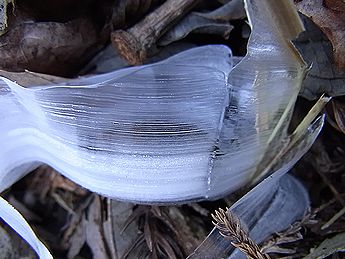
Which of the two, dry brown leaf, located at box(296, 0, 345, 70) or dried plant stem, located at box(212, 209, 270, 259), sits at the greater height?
dry brown leaf, located at box(296, 0, 345, 70)

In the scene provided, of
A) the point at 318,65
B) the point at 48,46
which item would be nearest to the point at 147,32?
the point at 48,46

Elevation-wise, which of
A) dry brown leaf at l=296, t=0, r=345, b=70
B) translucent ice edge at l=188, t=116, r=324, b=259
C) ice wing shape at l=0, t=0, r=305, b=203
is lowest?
translucent ice edge at l=188, t=116, r=324, b=259

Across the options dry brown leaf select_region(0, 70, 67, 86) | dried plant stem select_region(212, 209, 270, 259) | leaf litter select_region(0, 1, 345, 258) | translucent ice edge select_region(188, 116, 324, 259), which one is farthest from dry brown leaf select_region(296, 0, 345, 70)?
dry brown leaf select_region(0, 70, 67, 86)

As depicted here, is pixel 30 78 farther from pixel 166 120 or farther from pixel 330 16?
pixel 330 16

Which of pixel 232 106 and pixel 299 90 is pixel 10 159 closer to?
pixel 232 106

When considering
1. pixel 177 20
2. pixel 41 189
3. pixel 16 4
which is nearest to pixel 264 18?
pixel 177 20

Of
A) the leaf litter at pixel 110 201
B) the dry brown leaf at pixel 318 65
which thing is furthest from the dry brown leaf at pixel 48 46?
the dry brown leaf at pixel 318 65

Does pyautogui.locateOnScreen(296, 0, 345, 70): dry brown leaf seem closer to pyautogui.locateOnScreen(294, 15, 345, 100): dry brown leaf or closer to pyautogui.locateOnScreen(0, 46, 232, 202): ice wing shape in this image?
pyautogui.locateOnScreen(294, 15, 345, 100): dry brown leaf

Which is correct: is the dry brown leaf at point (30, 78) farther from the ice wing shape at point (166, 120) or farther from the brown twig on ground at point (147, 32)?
the brown twig on ground at point (147, 32)
